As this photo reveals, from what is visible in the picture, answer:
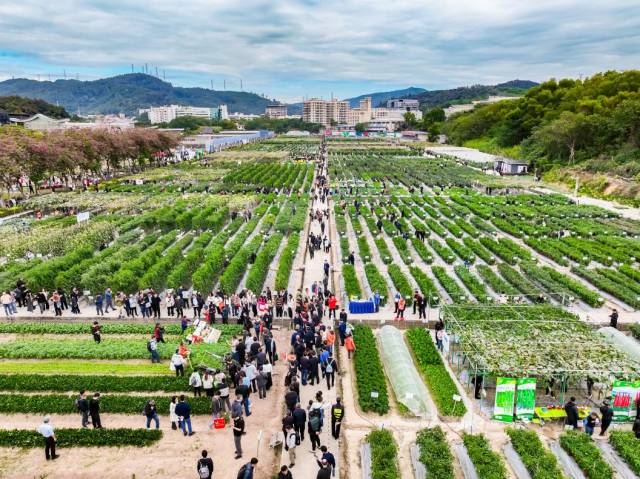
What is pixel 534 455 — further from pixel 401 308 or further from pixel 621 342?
pixel 401 308

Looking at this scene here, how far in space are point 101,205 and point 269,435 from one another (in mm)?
36840

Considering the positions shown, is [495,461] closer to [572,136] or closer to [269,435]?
[269,435]

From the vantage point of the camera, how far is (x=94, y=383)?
14.7 m

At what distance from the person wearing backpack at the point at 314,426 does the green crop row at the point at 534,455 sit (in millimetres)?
5077

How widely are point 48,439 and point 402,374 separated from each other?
10.1 metres

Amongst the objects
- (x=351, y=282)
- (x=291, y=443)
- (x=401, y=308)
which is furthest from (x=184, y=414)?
(x=351, y=282)

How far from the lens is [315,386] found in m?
14.6

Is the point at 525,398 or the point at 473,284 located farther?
the point at 473,284

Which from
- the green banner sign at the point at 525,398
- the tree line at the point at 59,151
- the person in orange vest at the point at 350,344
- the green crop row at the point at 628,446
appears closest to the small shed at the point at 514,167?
the tree line at the point at 59,151

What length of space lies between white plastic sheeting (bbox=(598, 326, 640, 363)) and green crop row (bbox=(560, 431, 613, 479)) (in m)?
4.79

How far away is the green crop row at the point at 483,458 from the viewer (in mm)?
10625

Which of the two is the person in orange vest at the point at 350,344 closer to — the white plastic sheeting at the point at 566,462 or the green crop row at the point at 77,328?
the white plastic sheeting at the point at 566,462

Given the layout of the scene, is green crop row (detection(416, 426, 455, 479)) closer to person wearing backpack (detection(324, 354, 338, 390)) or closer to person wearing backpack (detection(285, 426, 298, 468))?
person wearing backpack (detection(285, 426, 298, 468))

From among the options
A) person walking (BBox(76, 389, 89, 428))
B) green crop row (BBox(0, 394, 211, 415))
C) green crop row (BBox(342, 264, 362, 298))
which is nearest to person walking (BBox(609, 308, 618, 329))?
green crop row (BBox(342, 264, 362, 298))
